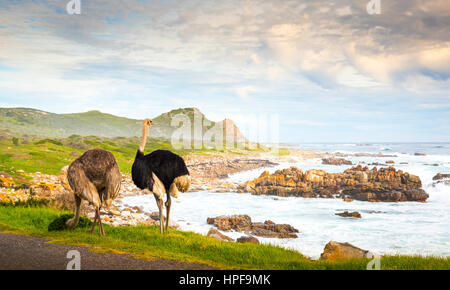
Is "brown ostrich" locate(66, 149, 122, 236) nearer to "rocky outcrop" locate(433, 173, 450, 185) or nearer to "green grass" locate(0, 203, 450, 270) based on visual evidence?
"green grass" locate(0, 203, 450, 270)

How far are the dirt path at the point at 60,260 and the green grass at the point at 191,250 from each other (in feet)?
1.70

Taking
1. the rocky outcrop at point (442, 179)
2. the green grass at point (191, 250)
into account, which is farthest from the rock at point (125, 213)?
the rocky outcrop at point (442, 179)

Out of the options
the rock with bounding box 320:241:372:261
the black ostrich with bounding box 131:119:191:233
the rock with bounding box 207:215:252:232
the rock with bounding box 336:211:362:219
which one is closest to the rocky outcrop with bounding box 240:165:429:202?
the rock with bounding box 336:211:362:219

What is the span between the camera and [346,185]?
4325 centimetres

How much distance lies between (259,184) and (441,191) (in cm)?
2676

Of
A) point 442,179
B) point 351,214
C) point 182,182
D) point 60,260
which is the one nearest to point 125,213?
point 182,182

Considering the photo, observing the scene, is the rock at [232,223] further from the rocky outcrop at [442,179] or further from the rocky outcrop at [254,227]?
the rocky outcrop at [442,179]

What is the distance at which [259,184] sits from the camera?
44750 millimetres

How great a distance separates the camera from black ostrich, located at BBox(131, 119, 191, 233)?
12062mm

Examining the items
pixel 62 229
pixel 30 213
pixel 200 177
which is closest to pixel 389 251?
pixel 62 229

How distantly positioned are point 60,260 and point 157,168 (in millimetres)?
4602

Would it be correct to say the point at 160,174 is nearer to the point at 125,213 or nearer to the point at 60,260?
the point at 60,260
